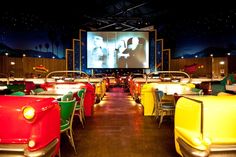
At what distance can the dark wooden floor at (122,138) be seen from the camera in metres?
3.90

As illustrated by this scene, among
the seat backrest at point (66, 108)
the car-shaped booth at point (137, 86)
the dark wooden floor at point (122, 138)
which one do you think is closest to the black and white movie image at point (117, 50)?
the car-shaped booth at point (137, 86)

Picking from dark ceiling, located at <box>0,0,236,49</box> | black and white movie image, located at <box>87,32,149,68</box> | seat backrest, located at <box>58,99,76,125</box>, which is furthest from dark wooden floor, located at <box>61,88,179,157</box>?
black and white movie image, located at <box>87,32,149,68</box>

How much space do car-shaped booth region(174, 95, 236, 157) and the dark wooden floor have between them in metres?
1.50

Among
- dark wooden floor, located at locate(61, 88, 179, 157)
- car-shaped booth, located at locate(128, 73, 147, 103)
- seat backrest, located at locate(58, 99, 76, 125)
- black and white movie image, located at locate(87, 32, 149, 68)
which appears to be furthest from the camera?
black and white movie image, located at locate(87, 32, 149, 68)

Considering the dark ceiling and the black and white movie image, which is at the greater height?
the dark ceiling

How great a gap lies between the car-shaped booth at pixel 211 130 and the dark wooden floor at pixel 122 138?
1.50 m

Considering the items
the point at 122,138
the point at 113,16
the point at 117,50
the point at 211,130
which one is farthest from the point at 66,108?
the point at 113,16

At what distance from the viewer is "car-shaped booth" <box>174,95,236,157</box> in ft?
7.43

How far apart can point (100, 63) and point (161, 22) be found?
570 cm

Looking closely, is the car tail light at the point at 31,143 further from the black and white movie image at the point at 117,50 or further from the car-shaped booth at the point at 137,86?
the black and white movie image at the point at 117,50

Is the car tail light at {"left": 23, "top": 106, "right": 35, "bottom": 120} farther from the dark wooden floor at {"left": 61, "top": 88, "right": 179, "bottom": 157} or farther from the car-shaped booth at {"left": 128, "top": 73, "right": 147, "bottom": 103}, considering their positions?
the car-shaped booth at {"left": 128, "top": 73, "right": 147, "bottom": 103}

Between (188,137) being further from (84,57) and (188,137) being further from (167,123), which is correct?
(84,57)

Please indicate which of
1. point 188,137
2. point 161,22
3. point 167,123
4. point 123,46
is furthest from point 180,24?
point 188,137

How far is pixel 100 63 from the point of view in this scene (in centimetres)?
1752
